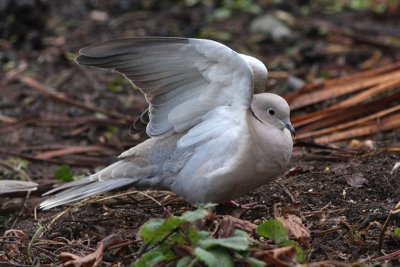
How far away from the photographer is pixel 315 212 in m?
4.42

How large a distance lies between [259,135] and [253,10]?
5303 millimetres

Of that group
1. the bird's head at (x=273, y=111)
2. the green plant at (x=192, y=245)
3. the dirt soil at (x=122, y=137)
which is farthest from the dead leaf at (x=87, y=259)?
the bird's head at (x=273, y=111)

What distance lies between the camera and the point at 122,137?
22.4 ft

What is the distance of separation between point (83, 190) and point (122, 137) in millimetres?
2018

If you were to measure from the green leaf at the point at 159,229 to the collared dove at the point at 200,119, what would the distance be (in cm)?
104

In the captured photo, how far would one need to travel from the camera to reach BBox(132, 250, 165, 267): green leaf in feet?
10.9

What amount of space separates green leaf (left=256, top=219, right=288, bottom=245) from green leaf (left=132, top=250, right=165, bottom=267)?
0.47 meters

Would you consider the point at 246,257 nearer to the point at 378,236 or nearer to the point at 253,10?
the point at 378,236

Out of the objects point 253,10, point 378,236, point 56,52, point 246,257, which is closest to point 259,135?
point 378,236

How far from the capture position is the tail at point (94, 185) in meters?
4.78

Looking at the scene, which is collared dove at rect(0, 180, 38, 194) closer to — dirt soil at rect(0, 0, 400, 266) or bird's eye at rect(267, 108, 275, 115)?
dirt soil at rect(0, 0, 400, 266)

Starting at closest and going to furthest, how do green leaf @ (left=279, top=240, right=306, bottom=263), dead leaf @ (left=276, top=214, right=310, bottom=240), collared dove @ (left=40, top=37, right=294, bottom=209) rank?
green leaf @ (left=279, top=240, right=306, bottom=263) < dead leaf @ (left=276, top=214, right=310, bottom=240) < collared dove @ (left=40, top=37, right=294, bottom=209)

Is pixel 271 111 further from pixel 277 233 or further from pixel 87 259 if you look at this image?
pixel 87 259

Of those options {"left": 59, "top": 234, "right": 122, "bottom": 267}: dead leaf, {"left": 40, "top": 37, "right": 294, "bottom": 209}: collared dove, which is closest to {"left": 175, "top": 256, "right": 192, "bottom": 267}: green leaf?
{"left": 59, "top": 234, "right": 122, "bottom": 267}: dead leaf
